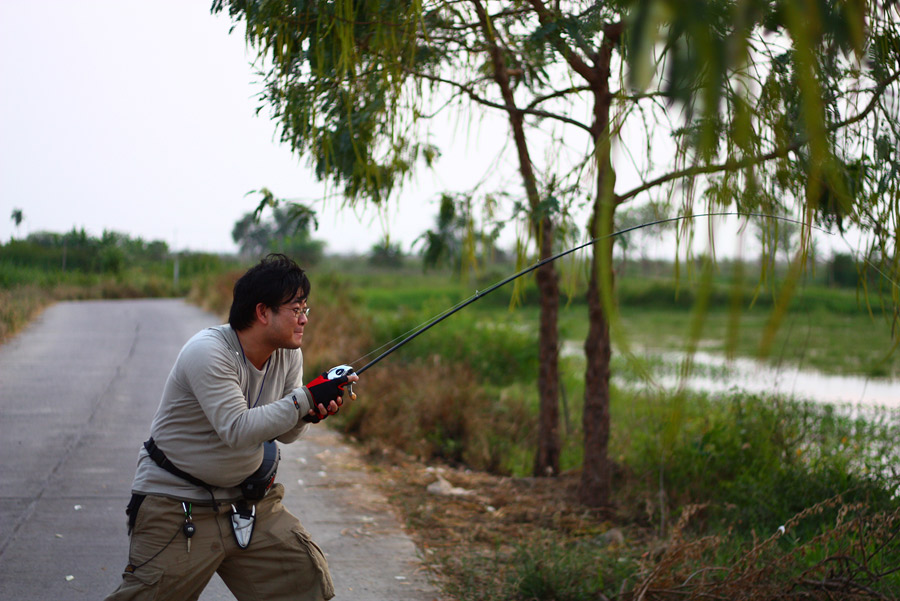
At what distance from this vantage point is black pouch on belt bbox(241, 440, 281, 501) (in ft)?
9.14

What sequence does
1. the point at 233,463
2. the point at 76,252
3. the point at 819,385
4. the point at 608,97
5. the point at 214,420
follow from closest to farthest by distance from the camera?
1. the point at 214,420
2. the point at 233,463
3. the point at 608,97
4. the point at 76,252
5. the point at 819,385

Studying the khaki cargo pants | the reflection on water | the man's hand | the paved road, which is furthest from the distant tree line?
the reflection on water

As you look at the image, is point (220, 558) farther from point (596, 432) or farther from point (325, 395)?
point (596, 432)

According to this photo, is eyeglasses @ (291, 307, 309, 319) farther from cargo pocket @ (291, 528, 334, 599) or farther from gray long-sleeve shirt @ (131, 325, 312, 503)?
cargo pocket @ (291, 528, 334, 599)

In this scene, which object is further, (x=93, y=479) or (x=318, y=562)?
(x=93, y=479)

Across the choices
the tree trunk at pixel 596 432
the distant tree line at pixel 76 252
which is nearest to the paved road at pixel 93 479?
the distant tree line at pixel 76 252

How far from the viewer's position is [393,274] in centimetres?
5650

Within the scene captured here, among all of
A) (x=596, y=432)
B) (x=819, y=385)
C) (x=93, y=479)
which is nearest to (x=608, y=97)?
(x=596, y=432)

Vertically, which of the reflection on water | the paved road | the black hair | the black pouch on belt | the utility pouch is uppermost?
the black hair

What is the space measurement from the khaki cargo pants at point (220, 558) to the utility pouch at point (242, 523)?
0.06ft

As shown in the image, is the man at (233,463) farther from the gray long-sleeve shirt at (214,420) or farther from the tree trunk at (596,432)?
the tree trunk at (596,432)

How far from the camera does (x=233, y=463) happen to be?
8.89 ft

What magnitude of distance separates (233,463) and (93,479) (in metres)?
3.69

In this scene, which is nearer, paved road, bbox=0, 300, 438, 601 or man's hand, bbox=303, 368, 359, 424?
man's hand, bbox=303, 368, 359, 424
